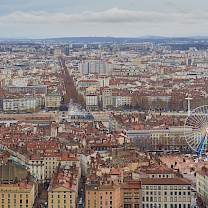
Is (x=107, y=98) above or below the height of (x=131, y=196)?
below

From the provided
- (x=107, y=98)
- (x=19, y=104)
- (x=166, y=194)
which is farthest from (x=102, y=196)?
(x=107, y=98)

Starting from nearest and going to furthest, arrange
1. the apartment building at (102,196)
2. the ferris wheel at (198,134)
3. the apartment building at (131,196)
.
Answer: the apartment building at (102,196), the apartment building at (131,196), the ferris wheel at (198,134)

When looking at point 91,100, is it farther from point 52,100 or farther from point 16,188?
point 16,188

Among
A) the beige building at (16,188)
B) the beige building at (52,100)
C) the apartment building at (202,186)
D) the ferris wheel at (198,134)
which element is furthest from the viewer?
the beige building at (52,100)

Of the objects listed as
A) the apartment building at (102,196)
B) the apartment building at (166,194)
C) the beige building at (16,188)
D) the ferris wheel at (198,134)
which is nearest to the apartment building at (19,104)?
the ferris wheel at (198,134)

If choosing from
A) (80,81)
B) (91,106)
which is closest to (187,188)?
(91,106)

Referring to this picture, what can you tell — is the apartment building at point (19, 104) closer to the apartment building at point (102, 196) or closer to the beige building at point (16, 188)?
the beige building at point (16, 188)

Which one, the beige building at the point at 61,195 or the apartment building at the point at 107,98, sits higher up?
the beige building at the point at 61,195

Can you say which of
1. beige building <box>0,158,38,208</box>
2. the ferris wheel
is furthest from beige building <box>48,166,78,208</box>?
the ferris wheel
